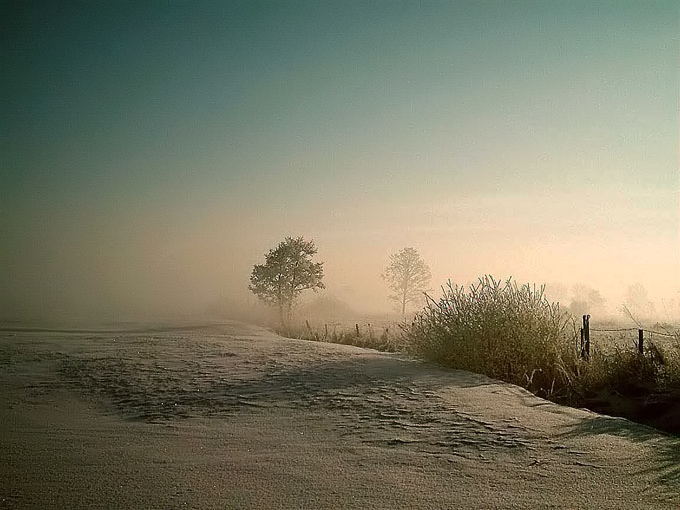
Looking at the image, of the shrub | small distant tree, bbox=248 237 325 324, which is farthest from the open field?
small distant tree, bbox=248 237 325 324

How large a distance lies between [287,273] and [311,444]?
24.0 metres

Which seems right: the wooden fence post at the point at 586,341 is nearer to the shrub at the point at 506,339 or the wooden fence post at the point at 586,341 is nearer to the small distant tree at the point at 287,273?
the shrub at the point at 506,339

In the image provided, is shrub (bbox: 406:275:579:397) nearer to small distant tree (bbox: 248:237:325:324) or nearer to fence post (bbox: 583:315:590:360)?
fence post (bbox: 583:315:590:360)

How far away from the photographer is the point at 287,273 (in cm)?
2805

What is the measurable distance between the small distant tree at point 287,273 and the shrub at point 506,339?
1957 centimetres

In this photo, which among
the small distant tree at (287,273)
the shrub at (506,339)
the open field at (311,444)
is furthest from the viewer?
the small distant tree at (287,273)

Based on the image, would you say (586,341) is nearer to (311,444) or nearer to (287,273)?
(311,444)

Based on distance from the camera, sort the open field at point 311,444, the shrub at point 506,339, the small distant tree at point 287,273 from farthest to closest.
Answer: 1. the small distant tree at point 287,273
2. the shrub at point 506,339
3. the open field at point 311,444

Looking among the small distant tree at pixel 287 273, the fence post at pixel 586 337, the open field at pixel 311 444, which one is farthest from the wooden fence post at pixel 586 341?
the small distant tree at pixel 287 273

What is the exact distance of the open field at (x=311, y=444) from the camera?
3.22 meters

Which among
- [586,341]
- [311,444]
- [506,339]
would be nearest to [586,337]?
[586,341]

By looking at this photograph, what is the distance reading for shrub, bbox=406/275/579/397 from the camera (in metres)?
7.96

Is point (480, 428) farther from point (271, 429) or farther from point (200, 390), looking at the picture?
point (200, 390)

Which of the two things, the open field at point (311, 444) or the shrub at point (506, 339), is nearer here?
the open field at point (311, 444)
